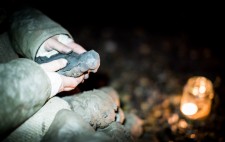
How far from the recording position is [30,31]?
7.70 feet

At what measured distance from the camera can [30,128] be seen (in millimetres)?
1903

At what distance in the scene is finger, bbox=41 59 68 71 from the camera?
203 cm

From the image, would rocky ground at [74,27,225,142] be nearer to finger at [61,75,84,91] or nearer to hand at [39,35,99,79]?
hand at [39,35,99,79]

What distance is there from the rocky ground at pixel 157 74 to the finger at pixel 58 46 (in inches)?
48.3

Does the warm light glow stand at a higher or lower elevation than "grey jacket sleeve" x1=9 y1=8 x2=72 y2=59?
higher

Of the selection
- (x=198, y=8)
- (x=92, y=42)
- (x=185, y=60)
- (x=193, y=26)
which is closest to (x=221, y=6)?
(x=198, y=8)

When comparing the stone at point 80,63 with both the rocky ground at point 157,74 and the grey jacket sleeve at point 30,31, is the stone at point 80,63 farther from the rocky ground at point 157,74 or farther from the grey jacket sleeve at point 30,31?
the rocky ground at point 157,74

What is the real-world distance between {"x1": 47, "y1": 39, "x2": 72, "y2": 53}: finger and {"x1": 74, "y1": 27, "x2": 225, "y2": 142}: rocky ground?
48.3 inches

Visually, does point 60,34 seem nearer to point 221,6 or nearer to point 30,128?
point 30,128

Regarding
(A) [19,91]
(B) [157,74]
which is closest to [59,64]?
(A) [19,91]

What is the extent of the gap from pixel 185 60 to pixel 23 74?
3.20 meters

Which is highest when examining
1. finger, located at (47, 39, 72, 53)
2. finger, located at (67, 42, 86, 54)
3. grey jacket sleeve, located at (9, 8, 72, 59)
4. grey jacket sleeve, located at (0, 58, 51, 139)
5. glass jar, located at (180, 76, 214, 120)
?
glass jar, located at (180, 76, 214, 120)

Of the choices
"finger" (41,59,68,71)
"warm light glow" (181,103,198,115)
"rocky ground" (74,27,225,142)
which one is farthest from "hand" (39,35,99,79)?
"warm light glow" (181,103,198,115)

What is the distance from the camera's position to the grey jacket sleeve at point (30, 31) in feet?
7.46
